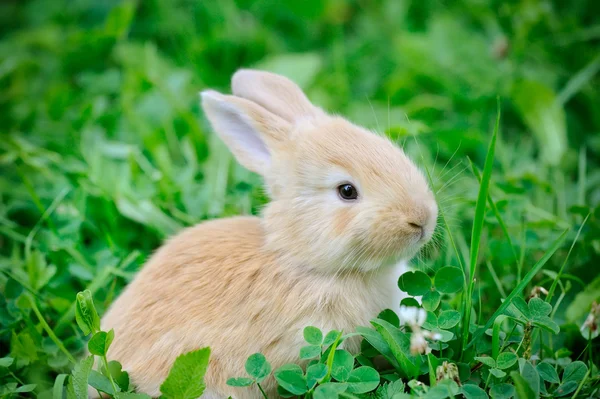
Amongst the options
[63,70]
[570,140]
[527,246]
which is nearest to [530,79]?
[570,140]

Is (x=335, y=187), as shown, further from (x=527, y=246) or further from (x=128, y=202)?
(x=128, y=202)

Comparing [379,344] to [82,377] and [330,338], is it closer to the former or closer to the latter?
[330,338]

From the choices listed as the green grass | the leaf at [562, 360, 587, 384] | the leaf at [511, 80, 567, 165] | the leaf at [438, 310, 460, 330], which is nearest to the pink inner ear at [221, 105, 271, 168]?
the green grass

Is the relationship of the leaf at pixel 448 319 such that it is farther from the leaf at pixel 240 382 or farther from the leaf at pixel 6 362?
the leaf at pixel 6 362

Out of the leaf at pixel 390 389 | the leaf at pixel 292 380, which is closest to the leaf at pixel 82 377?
the leaf at pixel 292 380

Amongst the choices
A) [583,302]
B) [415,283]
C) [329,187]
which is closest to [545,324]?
[415,283]

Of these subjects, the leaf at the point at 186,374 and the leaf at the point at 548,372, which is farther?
the leaf at the point at 548,372
